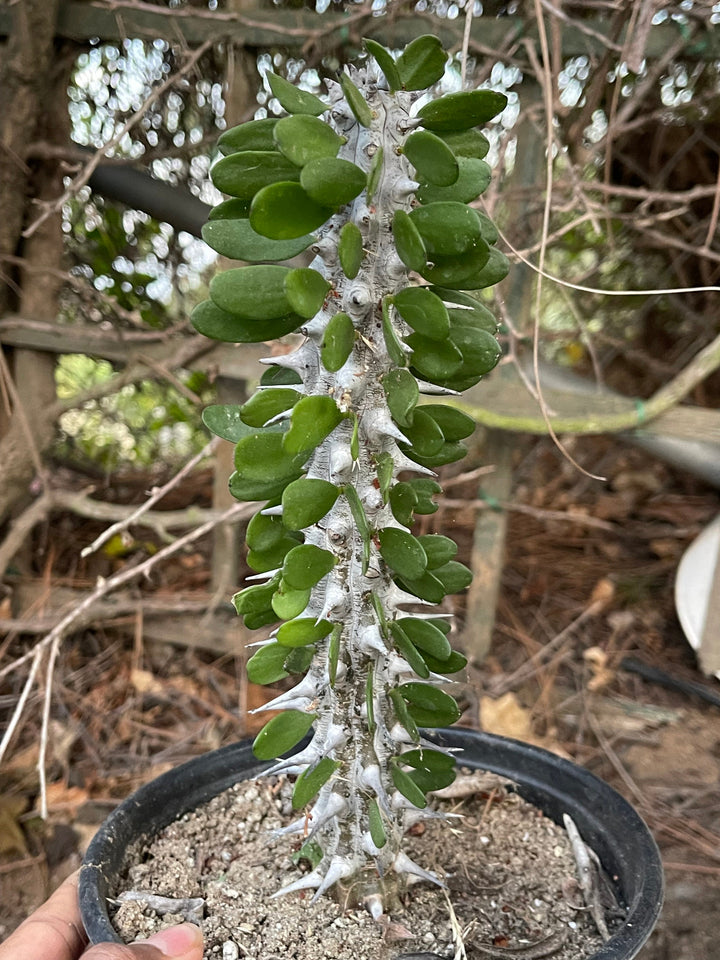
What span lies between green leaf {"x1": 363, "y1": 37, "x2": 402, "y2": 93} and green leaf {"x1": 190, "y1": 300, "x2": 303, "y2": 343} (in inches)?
5.6

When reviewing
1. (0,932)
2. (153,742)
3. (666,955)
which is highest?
(153,742)

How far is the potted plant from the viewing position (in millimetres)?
424

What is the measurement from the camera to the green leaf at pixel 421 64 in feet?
1.38

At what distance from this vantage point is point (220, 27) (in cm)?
127

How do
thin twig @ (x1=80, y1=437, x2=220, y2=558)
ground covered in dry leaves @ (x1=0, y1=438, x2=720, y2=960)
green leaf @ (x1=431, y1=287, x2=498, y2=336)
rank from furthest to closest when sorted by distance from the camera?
ground covered in dry leaves @ (x1=0, y1=438, x2=720, y2=960)
thin twig @ (x1=80, y1=437, x2=220, y2=558)
green leaf @ (x1=431, y1=287, x2=498, y2=336)

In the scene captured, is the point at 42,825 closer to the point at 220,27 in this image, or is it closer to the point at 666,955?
the point at 666,955

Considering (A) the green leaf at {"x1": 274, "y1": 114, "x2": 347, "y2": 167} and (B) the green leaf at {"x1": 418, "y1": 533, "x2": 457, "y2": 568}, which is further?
(B) the green leaf at {"x1": 418, "y1": 533, "x2": 457, "y2": 568}

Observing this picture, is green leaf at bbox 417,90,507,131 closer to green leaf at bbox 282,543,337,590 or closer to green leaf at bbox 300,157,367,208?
green leaf at bbox 300,157,367,208

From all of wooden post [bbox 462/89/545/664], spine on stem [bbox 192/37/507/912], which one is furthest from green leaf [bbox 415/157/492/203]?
wooden post [bbox 462/89/545/664]

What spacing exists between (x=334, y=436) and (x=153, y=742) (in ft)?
3.57

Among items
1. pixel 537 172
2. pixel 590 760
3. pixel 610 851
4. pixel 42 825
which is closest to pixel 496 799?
pixel 610 851

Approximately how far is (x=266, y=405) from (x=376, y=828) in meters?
0.30

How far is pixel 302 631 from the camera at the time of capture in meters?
0.49

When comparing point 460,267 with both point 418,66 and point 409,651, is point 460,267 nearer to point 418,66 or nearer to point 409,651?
point 418,66
